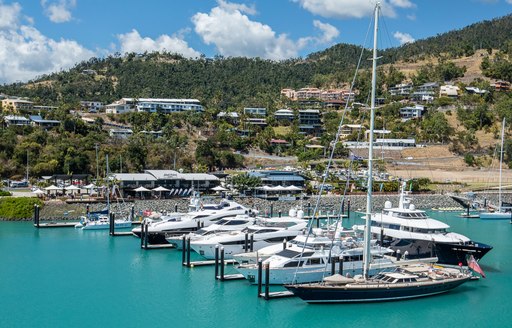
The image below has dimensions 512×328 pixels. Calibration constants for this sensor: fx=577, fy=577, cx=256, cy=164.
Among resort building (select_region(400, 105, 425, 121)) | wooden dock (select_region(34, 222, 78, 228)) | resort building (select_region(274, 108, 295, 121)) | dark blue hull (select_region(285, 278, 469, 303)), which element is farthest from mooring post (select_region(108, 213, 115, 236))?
resort building (select_region(400, 105, 425, 121))

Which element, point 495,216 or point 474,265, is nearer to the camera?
point 474,265

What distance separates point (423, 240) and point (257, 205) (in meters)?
34.5

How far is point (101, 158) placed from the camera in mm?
84812

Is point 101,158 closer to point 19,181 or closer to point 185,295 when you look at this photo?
point 19,181

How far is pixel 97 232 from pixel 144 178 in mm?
19246

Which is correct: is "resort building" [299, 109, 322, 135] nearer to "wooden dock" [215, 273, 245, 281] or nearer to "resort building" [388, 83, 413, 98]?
"resort building" [388, 83, 413, 98]

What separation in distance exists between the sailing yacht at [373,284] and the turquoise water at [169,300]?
0.56 m

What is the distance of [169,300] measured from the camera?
34.5 m

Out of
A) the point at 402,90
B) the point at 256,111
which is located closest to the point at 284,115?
the point at 256,111

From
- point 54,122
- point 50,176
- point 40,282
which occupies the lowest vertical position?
→ point 40,282

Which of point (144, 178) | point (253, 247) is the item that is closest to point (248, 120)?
point (144, 178)

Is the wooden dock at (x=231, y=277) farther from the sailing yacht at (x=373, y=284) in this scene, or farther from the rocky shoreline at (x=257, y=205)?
the rocky shoreline at (x=257, y=205)

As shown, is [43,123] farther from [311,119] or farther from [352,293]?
[352,293]

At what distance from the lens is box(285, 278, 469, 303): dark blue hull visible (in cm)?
3142
